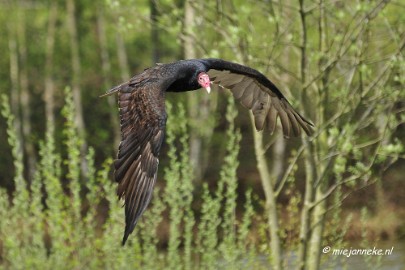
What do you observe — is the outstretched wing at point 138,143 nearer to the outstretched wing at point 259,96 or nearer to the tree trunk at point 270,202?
the outstretched wing at point 259,96

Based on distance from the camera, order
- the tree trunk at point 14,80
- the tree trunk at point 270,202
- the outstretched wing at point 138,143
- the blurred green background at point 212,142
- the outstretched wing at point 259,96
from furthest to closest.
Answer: the tree trunk at point 14,80
the tree trunk at point 270,202
the blurred green background at point 212,142
the outstretched wing at point 259,96
the outstretched wing at point 138,143

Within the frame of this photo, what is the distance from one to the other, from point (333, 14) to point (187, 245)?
2746 millimetres

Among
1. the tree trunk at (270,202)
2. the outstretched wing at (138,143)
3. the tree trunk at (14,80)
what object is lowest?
the tree trunk at (270,202)

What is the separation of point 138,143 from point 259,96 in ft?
7.35

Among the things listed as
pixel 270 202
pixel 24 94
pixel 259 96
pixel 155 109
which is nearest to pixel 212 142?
pixel 24 94

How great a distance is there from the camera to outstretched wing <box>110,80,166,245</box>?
22.1 ft

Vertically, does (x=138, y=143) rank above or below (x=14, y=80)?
below

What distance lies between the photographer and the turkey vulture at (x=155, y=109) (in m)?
6.84

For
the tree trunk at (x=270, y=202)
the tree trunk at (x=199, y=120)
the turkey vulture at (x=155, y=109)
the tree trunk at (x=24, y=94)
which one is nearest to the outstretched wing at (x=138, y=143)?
the turkey vulture at (x=155, y=109)

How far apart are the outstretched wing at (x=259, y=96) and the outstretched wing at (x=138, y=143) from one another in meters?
1.21

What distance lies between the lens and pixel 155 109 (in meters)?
7.43

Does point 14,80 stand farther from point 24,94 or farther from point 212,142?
point 212,142

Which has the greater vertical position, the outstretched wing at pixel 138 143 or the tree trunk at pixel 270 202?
the outstretched wing at pixel 138 143

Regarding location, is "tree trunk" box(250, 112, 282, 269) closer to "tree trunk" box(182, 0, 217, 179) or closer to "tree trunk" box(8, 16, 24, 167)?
"tree trunk" box(182, 0, 217, 179)
